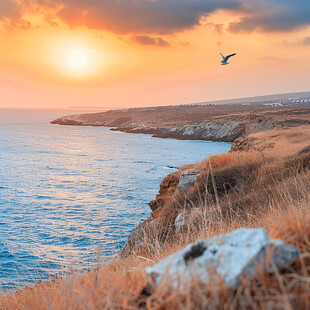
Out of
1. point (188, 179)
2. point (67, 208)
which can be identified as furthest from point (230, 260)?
point (67, 208)

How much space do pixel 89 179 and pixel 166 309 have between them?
110ft

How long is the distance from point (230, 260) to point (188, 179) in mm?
11519

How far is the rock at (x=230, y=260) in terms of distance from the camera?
1.97 meters

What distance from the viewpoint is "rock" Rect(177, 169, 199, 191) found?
43.0 feet

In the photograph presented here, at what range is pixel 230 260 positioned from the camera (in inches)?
81.3

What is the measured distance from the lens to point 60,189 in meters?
31.0

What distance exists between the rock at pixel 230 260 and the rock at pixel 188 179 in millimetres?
10746

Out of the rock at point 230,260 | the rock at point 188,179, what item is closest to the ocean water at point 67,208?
the rock at point 230,260

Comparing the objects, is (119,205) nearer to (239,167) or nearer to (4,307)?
(239,167)

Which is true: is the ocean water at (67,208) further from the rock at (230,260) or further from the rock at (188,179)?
the rock at (188,179)

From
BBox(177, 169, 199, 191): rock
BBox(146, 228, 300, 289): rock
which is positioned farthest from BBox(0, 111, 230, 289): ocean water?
BBox(177, 169, 199, 191): rock

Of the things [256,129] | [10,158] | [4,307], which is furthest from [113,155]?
[4,307]

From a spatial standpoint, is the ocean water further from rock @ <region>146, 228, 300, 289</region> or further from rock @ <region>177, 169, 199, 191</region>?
rock @ <region>177, 169, 199, 191</region>

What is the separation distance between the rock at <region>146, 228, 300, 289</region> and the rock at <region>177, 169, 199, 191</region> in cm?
1075
